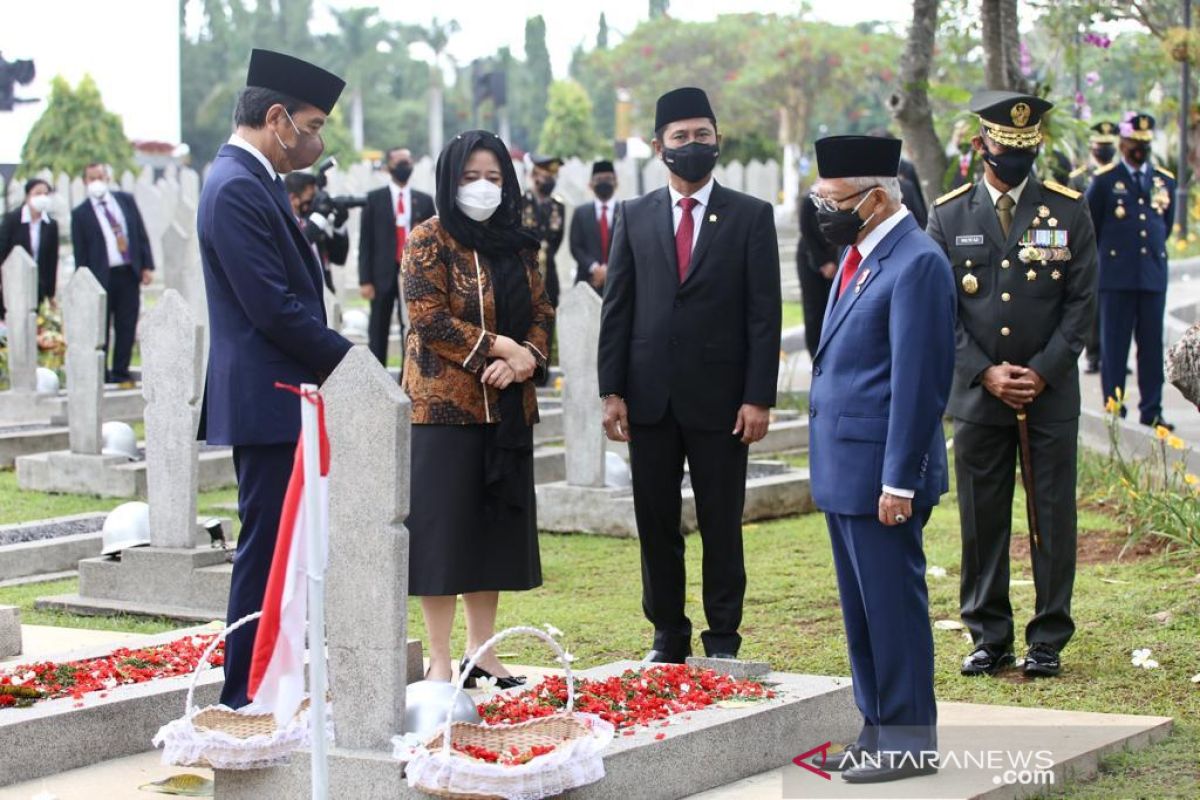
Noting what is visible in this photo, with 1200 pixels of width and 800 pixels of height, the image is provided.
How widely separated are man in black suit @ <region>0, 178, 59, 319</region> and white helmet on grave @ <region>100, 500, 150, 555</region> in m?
9.85

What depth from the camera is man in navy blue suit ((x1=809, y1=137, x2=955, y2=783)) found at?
5.46 metres

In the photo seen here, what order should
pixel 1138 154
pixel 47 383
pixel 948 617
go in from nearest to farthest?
pixel 948 617
pixel 1138 154
pixel 47 383

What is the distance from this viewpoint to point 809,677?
252 inches

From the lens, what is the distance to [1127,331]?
13320mm

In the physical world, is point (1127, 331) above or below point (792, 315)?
below

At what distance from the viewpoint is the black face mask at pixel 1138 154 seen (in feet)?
43.3

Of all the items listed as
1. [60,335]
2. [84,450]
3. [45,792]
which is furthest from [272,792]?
[60,335]

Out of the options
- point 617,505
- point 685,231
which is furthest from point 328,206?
point 685,231

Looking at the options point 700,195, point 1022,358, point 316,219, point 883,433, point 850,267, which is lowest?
point 883,433

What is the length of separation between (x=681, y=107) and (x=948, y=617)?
2701 millimetres

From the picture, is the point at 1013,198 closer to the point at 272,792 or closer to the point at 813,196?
the point at 813,196

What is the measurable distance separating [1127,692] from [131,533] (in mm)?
4693

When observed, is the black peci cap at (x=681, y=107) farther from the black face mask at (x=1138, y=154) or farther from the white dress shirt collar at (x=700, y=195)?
the black face mask at (x=1138, y=154)

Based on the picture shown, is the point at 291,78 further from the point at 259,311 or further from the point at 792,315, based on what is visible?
the point at 792,315
